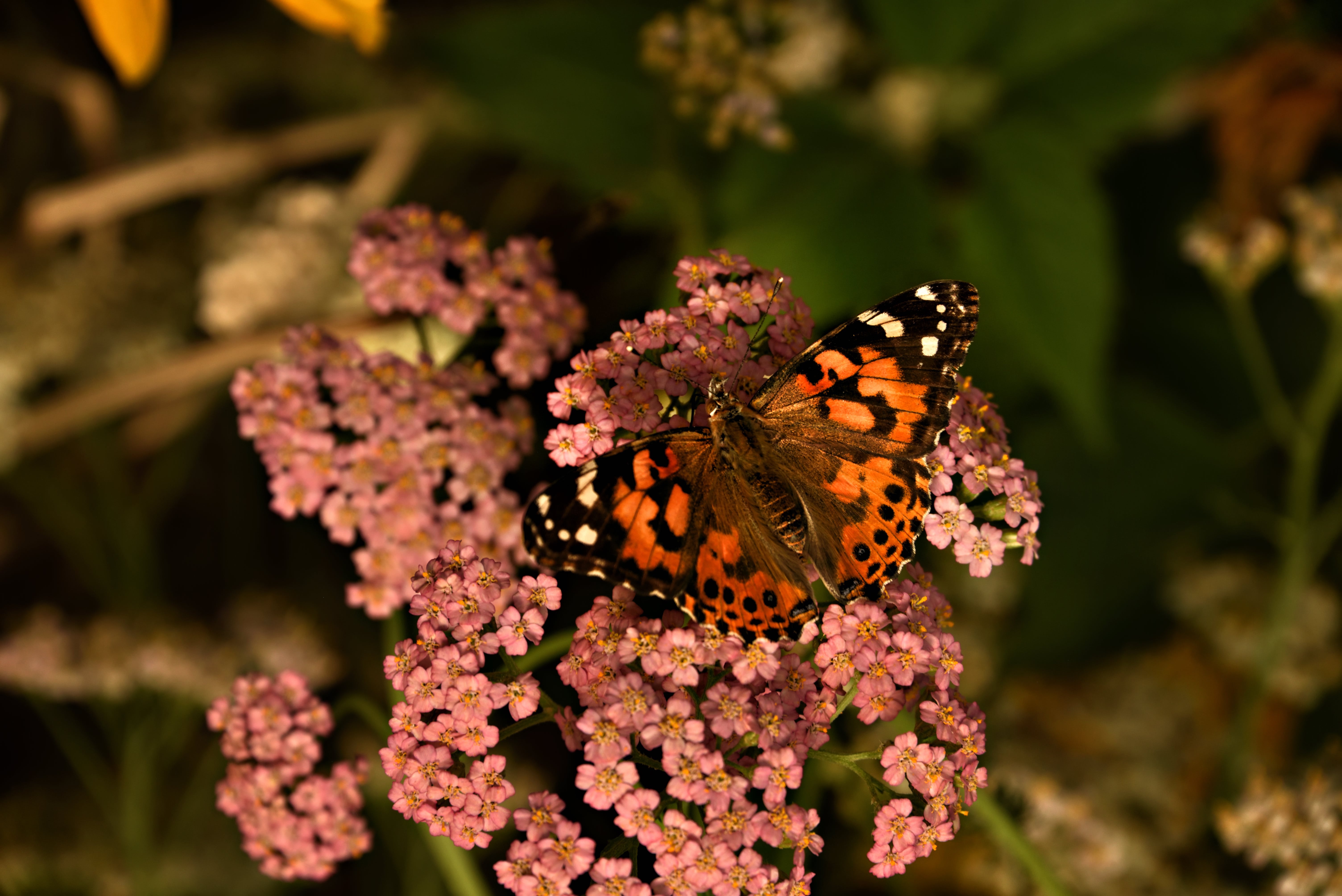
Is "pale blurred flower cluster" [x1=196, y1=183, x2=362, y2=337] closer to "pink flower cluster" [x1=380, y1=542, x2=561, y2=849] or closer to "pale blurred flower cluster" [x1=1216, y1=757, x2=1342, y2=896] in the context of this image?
"pink flower cluster" [x1=380, y1=542, x2=561, y2=849]

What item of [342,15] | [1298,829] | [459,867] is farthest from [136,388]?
[1298,829]

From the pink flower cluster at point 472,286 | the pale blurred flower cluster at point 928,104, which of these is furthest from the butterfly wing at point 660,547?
the pale blurred flower cluster at point 928,104

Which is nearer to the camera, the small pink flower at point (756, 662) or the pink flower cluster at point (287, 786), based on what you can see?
the small pink flower at point (756, 662)

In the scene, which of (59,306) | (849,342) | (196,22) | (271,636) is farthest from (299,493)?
(196,22)

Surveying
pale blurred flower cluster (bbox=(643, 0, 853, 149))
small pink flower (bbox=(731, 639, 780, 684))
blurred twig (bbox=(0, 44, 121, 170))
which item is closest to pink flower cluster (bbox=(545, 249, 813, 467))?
small pink flower (bbox=(731, 639, 780, 684))

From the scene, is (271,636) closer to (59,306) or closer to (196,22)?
(59,306)

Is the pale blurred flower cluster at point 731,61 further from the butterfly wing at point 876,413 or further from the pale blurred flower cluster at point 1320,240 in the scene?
the pale blurred flower cluster at point 1320,240
